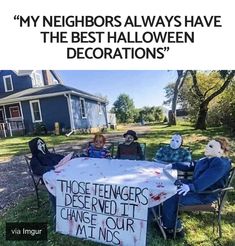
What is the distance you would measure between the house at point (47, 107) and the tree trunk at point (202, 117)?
5.29 feet

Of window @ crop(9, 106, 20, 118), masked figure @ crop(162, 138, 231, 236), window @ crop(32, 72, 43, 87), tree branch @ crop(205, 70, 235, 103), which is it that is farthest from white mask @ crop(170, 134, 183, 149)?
window @ crop(32, 72, 43, 87)

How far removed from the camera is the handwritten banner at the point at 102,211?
283cm

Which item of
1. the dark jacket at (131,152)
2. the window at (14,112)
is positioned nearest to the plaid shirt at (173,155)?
the dark jacket at (131,152)

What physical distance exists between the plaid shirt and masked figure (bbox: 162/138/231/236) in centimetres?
89

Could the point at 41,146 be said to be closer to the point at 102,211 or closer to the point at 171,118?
the point at 102,211

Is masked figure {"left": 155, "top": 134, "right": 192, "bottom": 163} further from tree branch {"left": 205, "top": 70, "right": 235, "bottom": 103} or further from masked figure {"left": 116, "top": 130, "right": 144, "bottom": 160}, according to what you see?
tree branch {"left": 205, "top": 70, "right": 235, "bottom": 103}

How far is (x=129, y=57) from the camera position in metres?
3.16

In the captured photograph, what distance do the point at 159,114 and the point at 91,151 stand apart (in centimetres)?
106

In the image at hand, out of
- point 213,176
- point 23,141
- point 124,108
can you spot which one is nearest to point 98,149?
point 124,108

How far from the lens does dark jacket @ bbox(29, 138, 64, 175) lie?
3889mm

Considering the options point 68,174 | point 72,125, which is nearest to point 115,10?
point 68,174

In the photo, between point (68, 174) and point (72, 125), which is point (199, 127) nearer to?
point (72, 125)

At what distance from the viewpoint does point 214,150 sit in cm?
306

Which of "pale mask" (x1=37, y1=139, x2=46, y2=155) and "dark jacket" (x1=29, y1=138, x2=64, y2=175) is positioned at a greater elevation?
"pale mask" (x1=37, y1=139, x2=46, y2=155)
